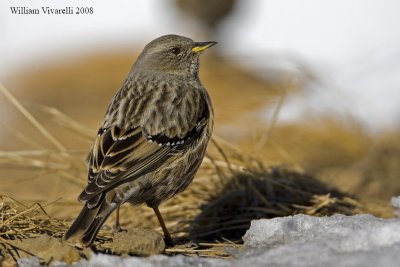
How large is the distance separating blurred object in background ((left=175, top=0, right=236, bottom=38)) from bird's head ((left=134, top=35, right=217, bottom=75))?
911 cm

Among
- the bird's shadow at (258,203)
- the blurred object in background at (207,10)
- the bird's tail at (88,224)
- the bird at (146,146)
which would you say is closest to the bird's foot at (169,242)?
the bird at (146,146)

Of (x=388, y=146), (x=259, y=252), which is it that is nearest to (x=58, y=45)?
(x=388, y=146)

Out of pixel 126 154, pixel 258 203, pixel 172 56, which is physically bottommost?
pixel 258 203

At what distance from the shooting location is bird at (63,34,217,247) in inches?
213

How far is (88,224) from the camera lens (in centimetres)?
513

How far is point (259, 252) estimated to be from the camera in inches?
178

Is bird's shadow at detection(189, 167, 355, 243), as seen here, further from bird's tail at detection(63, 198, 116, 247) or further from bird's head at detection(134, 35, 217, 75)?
bird's tail at detection(63, 198, 116, 247)

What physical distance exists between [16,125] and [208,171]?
19.6 ft

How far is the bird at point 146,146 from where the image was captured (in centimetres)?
542

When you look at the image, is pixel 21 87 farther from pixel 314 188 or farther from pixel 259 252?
pixel 259 252

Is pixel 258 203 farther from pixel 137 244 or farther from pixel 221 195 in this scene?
pixel 137 244

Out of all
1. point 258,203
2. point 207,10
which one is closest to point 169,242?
point 258,203

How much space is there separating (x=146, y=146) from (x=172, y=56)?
147cm

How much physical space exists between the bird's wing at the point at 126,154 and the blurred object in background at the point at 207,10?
33.8ft
